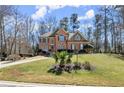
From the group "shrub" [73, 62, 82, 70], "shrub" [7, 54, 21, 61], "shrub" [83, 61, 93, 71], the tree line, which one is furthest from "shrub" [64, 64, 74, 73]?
"shrub" [7, 54, 21, 61]

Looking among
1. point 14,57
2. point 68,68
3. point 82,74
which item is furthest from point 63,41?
point 14,57

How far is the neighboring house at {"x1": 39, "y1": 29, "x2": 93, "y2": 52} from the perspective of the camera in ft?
46.6

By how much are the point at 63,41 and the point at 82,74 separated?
582 mm

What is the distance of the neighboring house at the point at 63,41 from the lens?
14219 mm

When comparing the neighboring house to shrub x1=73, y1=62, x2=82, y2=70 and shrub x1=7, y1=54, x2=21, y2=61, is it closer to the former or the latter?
shrub x1=73, y1=62, x2=82, y2=70

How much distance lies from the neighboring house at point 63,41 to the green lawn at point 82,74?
6.3 inches

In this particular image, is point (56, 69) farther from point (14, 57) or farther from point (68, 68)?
point (14, 57)

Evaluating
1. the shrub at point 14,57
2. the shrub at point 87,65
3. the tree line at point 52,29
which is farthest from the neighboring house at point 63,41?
the shrub at point 14,57

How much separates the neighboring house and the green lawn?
161mm

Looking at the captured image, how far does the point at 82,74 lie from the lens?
14.3 metres

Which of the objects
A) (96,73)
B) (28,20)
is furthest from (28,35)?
(96,73)

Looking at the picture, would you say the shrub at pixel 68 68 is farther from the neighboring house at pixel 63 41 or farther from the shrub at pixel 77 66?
the neighboring house at pixel 63 41
